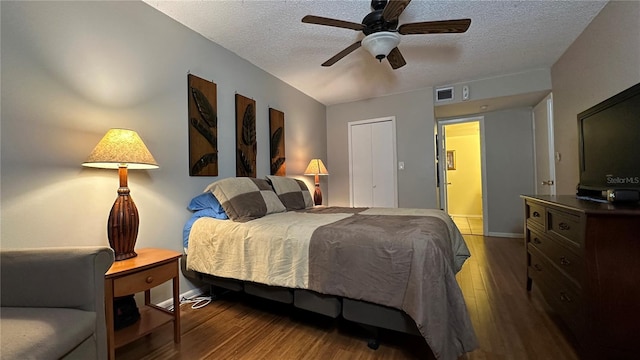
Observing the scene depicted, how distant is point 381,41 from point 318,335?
2.10 meters

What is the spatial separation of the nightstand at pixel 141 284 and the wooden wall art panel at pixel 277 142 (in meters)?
1.91

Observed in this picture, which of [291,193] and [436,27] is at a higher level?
[436,27]

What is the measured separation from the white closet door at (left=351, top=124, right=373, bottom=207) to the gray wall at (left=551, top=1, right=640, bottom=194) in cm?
247

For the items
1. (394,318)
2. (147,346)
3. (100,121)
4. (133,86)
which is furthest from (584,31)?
(147,346)

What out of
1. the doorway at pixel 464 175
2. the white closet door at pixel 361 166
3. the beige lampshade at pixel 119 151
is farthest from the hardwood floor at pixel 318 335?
the doorway at pixel 464 175

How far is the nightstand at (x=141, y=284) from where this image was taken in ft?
4.17

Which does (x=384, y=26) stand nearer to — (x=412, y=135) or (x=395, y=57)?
(x=395, y=57)

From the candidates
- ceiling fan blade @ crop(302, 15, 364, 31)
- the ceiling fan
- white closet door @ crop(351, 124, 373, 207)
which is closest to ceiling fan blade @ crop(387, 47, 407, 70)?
the ceiling fan

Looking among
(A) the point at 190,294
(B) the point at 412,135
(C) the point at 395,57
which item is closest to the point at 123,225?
(A) the point at 190,294

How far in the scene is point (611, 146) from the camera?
5.64 feet

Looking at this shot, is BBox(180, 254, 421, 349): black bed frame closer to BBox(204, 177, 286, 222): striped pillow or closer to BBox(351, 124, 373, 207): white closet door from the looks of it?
BBox(204, 177, 286, 222): striped pillow

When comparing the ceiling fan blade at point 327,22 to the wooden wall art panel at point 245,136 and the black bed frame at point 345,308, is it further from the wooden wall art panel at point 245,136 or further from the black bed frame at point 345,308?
the black bed frame at point 345,308

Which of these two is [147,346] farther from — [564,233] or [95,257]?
[564,233]

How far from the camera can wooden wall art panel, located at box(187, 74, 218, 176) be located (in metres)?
2.35
